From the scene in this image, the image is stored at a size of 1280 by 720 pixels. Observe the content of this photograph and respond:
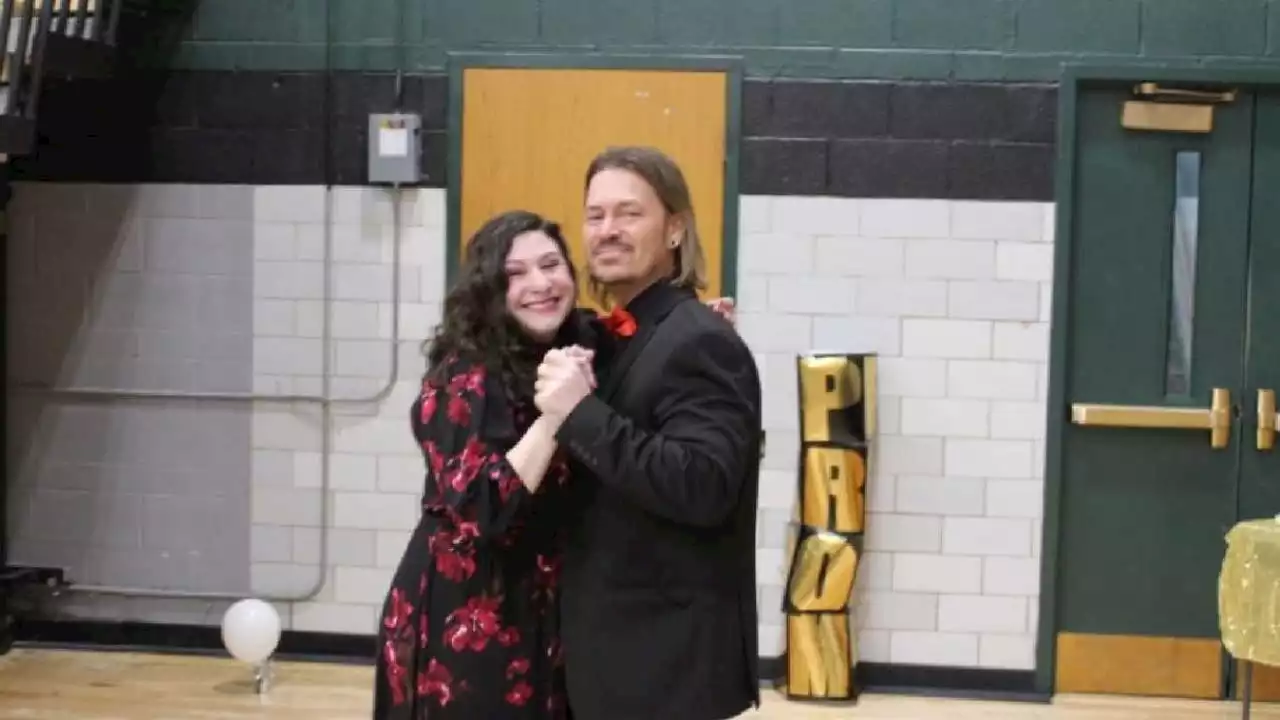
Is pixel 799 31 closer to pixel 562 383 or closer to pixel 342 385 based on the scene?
pixel 342 385

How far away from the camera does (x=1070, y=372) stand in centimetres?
476

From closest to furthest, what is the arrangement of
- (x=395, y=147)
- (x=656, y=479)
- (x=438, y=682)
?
(x=656, y=479)
(x=438, y=682)
(x=395, y=147)

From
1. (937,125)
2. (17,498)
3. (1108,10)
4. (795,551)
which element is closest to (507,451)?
(795,551)

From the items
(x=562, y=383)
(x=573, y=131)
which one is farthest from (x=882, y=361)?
(x=562, y=383)

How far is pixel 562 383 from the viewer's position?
78.0 inches

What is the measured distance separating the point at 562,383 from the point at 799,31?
9.78 ft

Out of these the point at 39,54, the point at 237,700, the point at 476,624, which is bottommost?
the point at 237,700

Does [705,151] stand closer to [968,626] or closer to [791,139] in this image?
[791,139]

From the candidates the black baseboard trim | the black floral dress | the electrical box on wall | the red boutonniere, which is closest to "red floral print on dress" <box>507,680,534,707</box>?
the black floral dress

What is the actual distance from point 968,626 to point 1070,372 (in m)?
0.88

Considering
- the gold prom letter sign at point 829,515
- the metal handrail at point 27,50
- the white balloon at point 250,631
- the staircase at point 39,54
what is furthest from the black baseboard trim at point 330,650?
the metal handrail at point 27,50

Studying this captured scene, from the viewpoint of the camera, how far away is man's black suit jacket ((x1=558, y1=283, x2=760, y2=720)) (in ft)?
6.48

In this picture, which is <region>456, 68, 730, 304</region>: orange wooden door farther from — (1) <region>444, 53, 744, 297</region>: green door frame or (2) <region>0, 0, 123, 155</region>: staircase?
(2) <region>0, 0, 123, 155</region>: staircase

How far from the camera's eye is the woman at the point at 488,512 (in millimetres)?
2160
